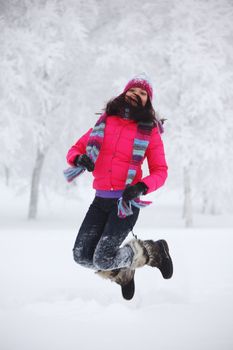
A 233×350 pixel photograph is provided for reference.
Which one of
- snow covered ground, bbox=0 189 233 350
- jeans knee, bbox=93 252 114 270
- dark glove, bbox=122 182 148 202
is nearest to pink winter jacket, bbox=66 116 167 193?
dark glove, bbox=122 182 148 202

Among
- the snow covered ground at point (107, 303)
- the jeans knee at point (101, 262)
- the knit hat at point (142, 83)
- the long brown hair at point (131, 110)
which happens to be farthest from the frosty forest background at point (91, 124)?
the knit hat at point (142, 83)

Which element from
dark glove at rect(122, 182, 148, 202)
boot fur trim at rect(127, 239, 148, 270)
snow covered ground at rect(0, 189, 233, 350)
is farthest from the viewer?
snow covered ground at rect(0, 189, 233, 350)

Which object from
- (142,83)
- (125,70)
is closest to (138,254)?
(142,83)

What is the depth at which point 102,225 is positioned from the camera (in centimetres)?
293

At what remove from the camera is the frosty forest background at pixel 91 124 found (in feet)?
11.6

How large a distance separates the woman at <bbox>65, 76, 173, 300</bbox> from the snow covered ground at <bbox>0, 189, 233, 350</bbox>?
81 cm

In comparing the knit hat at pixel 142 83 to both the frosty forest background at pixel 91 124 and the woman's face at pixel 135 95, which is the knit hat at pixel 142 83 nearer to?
the woman's face at pixel 135 95

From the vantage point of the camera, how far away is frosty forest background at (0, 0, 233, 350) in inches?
140

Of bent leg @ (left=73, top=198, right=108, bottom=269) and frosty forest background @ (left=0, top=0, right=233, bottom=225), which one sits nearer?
bent leg @ (left=73, top=198, right=108, bottom=269)

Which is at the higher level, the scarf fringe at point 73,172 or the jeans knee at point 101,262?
the scarf fringe at point 73,172

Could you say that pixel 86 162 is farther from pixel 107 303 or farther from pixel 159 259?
pixel 107 303

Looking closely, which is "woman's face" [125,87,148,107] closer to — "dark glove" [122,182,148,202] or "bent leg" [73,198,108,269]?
"dark glove" [122,182,148,202]

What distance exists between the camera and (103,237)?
2.79 meters

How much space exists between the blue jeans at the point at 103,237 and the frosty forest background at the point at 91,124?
0.78m
